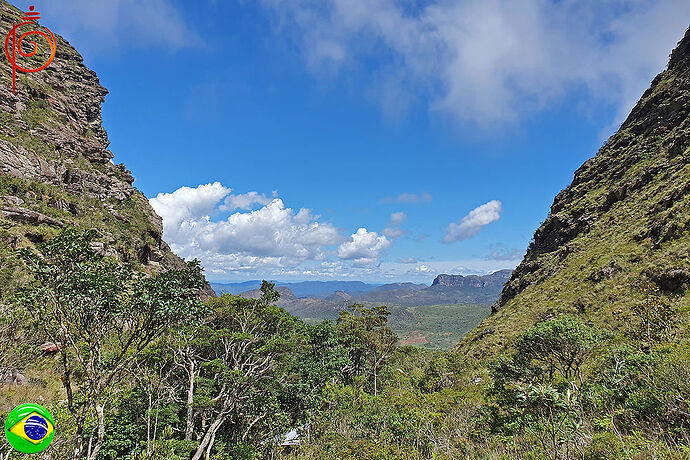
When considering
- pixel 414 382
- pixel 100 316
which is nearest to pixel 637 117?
pixel 414 382

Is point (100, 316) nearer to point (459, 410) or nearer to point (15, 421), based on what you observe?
point (15, 421)

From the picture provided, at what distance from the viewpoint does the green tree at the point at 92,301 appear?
26.7ft

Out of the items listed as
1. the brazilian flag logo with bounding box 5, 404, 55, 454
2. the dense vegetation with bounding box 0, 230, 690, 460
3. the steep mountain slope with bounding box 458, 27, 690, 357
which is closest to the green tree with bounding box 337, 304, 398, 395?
the dense vegetation with bounding box 0, 230, 690, 460

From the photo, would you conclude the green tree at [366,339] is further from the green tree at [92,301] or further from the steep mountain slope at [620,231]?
the green tree at [92,301]

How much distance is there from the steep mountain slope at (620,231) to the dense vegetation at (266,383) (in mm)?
5913

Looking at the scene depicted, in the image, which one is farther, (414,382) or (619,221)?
(619,221)

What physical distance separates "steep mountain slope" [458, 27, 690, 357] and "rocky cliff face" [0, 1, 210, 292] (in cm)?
5027

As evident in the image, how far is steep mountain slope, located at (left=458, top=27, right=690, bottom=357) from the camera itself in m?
29.1

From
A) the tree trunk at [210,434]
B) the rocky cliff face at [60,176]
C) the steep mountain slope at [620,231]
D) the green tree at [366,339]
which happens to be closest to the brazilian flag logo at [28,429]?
the tree trunk at [210,434]

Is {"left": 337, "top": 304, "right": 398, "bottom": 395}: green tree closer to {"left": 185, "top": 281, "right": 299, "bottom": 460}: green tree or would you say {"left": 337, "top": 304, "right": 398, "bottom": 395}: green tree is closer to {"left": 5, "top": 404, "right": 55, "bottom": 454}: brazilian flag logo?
{"left": 185, "top": 281, "right": 299, "bottom": 460}: green tree

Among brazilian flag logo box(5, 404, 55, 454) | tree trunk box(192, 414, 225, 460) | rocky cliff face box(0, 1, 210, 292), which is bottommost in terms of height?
tree trunk box(192, 414, 225, 460)

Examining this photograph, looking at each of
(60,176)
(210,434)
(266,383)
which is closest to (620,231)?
(266,383)

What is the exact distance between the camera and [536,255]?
213 ft

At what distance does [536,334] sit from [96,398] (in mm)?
15230
